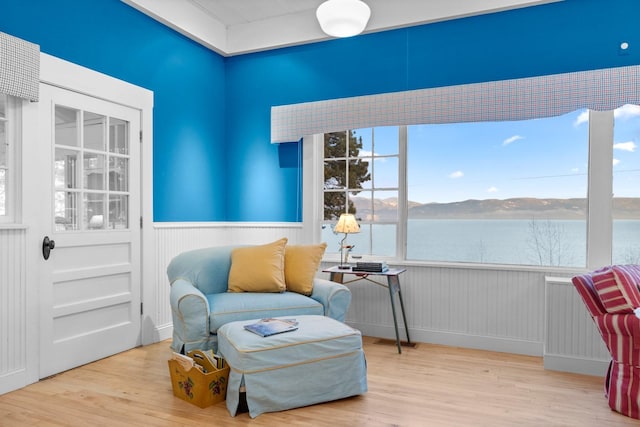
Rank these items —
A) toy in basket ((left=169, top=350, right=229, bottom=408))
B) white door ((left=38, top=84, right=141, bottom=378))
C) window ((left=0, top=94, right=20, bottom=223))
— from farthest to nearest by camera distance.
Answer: white door ((left=38, top=84, right=141, bottom=378)), window ((left=0, top=94, right=20, bottom=223)), toy in basket ((left=169, top=350, right=229, bottom=408))

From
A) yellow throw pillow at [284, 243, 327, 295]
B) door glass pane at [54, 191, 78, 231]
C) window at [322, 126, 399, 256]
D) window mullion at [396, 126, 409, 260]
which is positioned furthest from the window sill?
window mullion at [396, 126, 409, 260]

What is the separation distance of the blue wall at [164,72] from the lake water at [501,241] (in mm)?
1585

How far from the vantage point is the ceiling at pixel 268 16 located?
3.71m

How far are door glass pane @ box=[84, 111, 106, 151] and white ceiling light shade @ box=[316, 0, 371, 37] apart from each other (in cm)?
180

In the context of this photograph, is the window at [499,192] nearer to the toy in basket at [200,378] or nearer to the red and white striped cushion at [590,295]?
the red and white striped cushion at [590,295]

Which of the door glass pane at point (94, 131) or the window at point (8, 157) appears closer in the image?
the window at point (8, 157)

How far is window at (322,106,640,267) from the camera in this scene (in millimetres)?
3395

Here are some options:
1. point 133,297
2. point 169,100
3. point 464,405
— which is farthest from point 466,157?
point 133,297

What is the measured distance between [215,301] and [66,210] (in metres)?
1.21

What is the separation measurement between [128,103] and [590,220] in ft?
12.1

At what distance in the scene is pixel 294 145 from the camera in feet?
14.6

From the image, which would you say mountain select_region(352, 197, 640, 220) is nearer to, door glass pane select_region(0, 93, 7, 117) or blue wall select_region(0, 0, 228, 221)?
blue wall select_region(0, 0, 228, 221)

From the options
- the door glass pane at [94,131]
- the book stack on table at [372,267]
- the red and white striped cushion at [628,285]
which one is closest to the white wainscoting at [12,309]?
the door glass pane at [94,131]

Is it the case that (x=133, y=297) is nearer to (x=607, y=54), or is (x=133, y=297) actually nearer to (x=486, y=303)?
(x=486, y=303)
